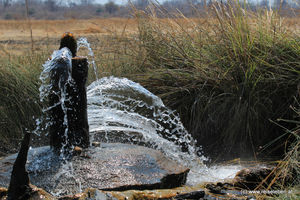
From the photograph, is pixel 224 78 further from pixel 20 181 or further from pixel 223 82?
pixel 20 181

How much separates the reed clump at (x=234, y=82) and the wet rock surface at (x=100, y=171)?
4.04 feet

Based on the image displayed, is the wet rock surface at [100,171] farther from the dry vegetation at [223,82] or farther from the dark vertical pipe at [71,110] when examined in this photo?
the dry vegetation at [223,82]

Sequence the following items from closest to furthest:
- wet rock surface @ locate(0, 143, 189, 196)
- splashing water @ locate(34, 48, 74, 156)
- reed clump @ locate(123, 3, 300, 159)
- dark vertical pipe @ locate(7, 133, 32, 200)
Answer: dark vertical pipe @ locate(7, 133, 32, 200) < wet rock surface @ locate(0, 143, 189, 196) < splashing water @ locate(34, 48, 74, 156) < reed clump @ locate(123, 3, 300, 159)

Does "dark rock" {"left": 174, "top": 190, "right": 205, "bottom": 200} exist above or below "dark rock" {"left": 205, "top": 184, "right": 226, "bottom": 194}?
above

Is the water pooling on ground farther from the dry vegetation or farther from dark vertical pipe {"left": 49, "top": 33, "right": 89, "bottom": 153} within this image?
dark vertical pipe {"left": 49, "top": 33, "right": 89, "bottom": 153}

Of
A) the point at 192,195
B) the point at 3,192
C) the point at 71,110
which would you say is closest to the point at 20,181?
the point at 3,192

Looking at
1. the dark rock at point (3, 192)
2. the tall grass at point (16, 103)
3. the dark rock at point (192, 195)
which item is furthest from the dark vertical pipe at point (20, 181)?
the tall grass at point (16, 103)

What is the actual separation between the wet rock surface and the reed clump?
4.04 feet

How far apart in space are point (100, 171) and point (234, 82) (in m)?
1.86

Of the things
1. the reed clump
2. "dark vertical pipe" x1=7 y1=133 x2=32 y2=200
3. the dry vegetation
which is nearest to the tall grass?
the dry vegetation

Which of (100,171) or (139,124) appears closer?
(100,171)

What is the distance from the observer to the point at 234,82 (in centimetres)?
382

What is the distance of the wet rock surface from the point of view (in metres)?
2.26

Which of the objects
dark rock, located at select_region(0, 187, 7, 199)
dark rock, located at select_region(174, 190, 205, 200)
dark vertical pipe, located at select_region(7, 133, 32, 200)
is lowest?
dark rock, located at select_region(174, 190, 205, 200)
